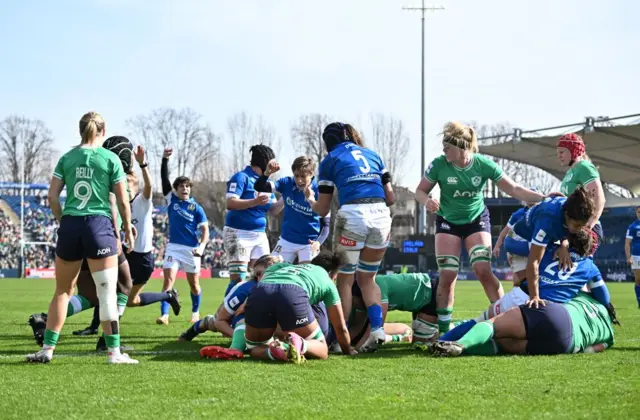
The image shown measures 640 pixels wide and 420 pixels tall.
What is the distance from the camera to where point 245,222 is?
10.6 metres

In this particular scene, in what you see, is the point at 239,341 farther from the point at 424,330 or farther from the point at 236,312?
the point at 424,330

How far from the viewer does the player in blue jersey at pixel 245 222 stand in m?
10.1

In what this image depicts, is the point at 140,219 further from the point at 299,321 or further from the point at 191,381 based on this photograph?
the point at 191,381

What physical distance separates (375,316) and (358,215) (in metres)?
0.95

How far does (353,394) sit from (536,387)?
46.0 inches

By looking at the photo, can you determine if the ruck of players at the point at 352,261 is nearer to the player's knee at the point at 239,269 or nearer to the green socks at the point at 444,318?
the green socks at the point at 444,318

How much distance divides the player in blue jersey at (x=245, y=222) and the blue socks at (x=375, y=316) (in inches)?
116

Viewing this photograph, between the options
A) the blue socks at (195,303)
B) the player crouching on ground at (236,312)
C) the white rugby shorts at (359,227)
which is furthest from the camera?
the blue socks at (195,303)

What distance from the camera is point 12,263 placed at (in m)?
50.2

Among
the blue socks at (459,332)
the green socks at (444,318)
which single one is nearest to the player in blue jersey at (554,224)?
the blue socks at (459,332)

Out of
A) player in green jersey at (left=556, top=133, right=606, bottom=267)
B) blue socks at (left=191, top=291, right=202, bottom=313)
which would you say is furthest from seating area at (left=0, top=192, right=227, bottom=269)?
player in green jersey at (left=556, top=133, right=606, bottom=267)

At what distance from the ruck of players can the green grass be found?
0.28 metres

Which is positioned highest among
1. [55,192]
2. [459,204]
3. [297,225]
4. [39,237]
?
[55,192]

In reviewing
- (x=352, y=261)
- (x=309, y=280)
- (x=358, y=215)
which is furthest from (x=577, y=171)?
(x=309, y=280)
